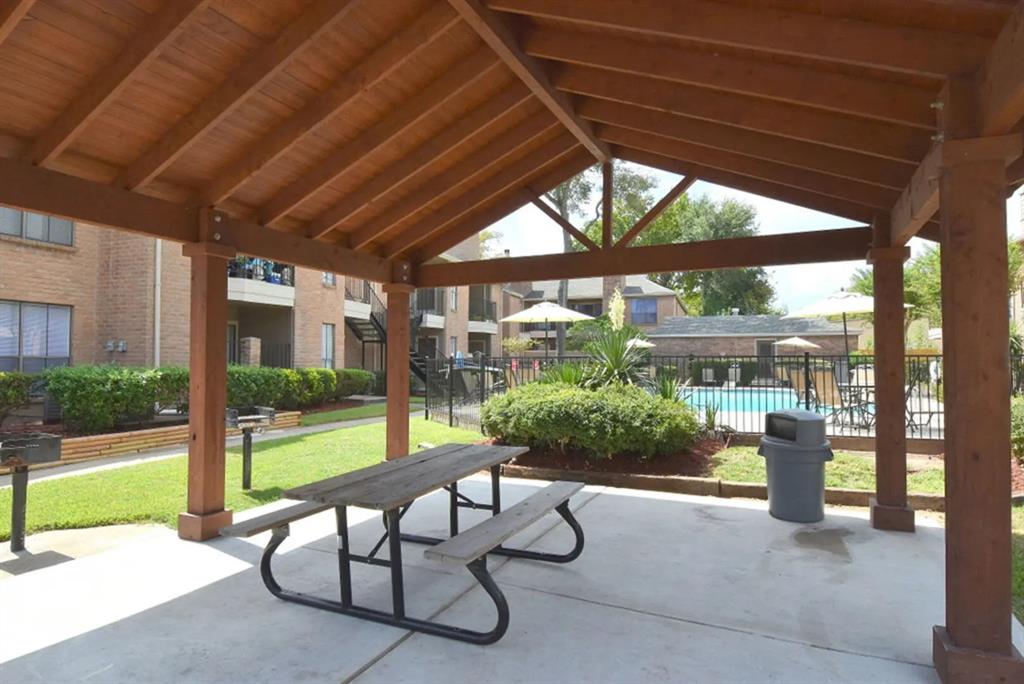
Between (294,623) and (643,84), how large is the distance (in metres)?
4.55

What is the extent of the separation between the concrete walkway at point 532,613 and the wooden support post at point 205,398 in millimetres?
227

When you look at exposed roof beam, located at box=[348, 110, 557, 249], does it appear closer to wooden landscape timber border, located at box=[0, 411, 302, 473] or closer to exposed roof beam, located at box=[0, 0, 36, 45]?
wooden landscape timber border, located at box=[0, 411, 302, 473]

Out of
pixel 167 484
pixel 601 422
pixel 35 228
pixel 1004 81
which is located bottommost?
Answer: pixel 167 484

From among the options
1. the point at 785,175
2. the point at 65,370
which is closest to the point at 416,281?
the point at 785,175

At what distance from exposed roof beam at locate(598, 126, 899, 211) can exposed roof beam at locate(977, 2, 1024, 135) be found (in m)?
2.37

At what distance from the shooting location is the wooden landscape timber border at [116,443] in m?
8.64

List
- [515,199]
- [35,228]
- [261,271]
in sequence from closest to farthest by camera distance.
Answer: [515,199] → [35,228] → [261,271]

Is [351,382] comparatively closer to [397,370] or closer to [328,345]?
[328,345]

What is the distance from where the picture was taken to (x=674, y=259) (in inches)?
259

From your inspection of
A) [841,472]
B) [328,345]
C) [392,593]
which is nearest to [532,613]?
[392,593]

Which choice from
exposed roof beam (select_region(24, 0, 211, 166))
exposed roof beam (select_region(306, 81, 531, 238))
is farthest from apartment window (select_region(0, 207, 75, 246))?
exposed roof beam (select_region(24, 0, 211, 166))

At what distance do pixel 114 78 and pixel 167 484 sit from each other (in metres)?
5.11

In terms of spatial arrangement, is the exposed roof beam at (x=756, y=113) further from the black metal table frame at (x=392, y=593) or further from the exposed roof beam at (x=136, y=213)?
the black metal table frame at (x=392, y=593)

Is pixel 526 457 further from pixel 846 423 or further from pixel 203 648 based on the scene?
pixel 846 423
